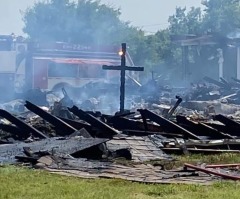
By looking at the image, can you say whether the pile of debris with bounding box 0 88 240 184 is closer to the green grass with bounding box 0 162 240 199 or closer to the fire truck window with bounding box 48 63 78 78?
the green grass with bounding box 0 162 240 199

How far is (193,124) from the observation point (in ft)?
48.5

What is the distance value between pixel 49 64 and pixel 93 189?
1249 inches

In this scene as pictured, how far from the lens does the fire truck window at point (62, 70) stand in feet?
131

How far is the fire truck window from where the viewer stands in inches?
1574

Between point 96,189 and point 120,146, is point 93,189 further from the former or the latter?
point 120,146

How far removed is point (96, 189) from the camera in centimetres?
820

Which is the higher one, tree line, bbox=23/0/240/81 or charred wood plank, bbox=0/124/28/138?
tree line, bbox=23/0/240/81

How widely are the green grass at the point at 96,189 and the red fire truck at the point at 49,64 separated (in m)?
28.9

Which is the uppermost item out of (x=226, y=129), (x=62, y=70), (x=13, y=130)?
(x=62, y=70)

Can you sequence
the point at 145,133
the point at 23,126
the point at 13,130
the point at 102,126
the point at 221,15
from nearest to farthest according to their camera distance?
the point at 102,126 < the point at 23,126 < the point at 145,133 < the point at 13,130 < the point at 221,15

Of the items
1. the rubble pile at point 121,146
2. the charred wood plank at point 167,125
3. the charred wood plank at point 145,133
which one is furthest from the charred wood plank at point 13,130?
the charred wood plank at point 167,125

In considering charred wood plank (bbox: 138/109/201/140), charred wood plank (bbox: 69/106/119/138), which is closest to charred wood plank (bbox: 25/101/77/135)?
charred wood plank (bbox: 69/106/119/138)

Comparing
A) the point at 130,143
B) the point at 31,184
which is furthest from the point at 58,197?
the point at 130,143

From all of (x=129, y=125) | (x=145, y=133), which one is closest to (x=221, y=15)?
(x=129, y=125)
